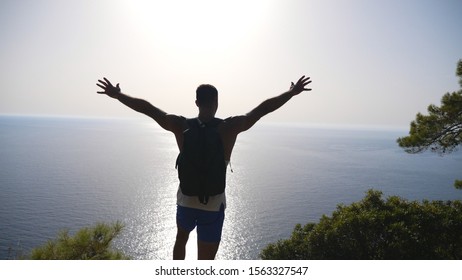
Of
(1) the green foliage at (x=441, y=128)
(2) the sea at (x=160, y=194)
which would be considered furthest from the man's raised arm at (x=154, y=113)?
(2) the sea at (x=160, y=194)

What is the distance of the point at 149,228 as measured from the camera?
223ft

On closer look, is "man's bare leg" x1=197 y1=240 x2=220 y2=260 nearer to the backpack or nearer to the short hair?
the backpack

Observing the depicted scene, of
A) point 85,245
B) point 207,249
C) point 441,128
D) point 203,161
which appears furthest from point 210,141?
point 441,128

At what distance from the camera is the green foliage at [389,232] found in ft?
32.1

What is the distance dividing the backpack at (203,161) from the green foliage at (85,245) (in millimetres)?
7614

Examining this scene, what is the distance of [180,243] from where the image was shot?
3496mm

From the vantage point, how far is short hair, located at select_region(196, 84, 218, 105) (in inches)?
129

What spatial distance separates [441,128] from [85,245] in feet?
49.9

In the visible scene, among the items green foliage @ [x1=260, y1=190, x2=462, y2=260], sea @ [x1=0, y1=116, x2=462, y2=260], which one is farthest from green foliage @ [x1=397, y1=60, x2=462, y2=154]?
sea @ [x1=0, y1=116, x2=462, y2=260]

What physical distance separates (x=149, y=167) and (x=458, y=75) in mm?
122749

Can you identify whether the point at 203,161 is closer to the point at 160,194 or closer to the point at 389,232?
the point at 389,232

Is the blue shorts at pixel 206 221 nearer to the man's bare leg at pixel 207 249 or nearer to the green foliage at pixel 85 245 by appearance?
the man's bare leg at pixel 207 249

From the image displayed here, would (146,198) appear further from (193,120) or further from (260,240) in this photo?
(193,120)
